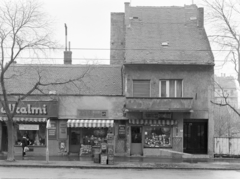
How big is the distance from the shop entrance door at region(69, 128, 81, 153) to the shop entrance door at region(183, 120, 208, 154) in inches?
311

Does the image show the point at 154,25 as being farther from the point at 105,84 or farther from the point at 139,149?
the point at 139,149

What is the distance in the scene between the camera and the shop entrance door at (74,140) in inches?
1112

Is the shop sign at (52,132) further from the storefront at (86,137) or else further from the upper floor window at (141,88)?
the upper floor window at (141,88)

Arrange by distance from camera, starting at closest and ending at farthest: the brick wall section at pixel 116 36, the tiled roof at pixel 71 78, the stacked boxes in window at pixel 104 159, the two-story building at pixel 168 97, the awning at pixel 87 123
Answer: the stacked boxes in window at pixel 104 159
the two-story building at pixel 168 97
the awning at pixel 87 123
the tiled roof at pixel 71 78
the brick wall section at pixel 116 36

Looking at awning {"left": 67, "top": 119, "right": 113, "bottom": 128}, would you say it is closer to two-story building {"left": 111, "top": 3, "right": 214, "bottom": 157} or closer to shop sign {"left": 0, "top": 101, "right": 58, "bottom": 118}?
shop sign {"left": 0, "top": 101, "right": 58, "bottom": 118}

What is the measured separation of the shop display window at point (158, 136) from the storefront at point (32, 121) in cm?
681

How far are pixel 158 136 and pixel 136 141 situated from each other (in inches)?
64.9

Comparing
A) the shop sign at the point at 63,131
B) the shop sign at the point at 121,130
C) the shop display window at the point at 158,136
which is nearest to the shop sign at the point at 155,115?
the shop display window at the point at 158,136

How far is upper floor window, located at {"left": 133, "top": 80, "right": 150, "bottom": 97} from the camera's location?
1096 inches

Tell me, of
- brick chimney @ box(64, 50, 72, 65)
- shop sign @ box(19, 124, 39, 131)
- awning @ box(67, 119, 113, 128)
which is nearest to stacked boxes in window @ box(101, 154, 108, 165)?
awning @ box(67, 119, 113, 128)

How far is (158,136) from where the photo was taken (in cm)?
2803

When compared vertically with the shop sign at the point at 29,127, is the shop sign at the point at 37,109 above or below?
above

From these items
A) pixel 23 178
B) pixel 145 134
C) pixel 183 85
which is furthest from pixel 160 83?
pixel 23 178

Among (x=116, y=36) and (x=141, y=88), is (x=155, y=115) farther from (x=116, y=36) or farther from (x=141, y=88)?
(x=116, y=36)
